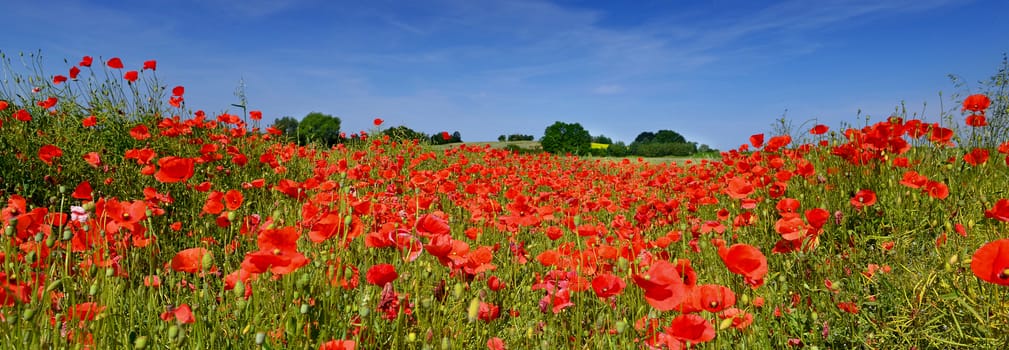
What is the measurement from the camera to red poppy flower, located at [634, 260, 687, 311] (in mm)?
1336

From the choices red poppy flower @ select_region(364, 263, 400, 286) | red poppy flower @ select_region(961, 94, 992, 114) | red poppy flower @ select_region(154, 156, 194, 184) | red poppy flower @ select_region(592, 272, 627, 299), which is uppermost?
red poppy flower @ select_region(961, 94, 992, 114)

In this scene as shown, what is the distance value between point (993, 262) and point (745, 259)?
51cm

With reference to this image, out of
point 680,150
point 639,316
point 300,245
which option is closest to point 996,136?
point 639,316

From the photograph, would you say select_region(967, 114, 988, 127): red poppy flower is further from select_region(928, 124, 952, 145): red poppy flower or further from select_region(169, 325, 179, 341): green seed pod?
select_region(169, 325, 179, 341): green seed pod

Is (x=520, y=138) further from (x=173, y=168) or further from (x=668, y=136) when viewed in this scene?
(x=173, y=168)

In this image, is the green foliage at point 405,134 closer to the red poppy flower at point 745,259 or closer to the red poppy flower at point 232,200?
the red poppy flower at point 232,200

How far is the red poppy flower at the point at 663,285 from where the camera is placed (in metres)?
1.34

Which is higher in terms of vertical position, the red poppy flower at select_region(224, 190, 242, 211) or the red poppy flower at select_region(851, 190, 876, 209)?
the red poppy flower at select_region(224, 190, 242, 211)

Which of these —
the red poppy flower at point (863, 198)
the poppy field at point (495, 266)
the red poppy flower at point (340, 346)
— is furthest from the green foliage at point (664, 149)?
the red poppy flower at point (340, 346)

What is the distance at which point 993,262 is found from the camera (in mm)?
1270

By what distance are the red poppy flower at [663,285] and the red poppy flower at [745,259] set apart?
7.9 inches

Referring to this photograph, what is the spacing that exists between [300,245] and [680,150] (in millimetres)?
24774

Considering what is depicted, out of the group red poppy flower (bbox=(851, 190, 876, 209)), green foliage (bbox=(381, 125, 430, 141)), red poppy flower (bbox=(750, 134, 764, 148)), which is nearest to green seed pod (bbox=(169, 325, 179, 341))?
red poppy flower (bbox=(851, 190, 876, 209))

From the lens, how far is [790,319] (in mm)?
2332
